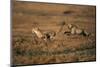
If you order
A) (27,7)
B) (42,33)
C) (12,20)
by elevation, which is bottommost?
(42,33)

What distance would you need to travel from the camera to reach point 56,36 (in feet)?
7.34

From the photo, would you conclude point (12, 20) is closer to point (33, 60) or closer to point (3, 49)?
point (3, 49)

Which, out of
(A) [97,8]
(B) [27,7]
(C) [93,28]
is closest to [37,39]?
(B) [27,7]

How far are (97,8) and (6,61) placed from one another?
1398 millimetres

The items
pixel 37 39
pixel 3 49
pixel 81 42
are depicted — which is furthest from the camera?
pixel 81 42

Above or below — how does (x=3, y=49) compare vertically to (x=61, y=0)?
below

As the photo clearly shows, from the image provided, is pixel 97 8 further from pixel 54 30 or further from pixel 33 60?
pixel 33 60

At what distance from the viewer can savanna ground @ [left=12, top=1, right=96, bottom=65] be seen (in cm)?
208

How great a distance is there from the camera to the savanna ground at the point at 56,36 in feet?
6.84

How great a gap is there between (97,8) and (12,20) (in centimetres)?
118

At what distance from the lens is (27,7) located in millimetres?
2119

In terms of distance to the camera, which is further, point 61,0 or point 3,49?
point 61,0

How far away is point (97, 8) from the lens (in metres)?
2.43

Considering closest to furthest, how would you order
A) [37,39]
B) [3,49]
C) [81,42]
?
[3,49] < [37,39] < [81,42]
